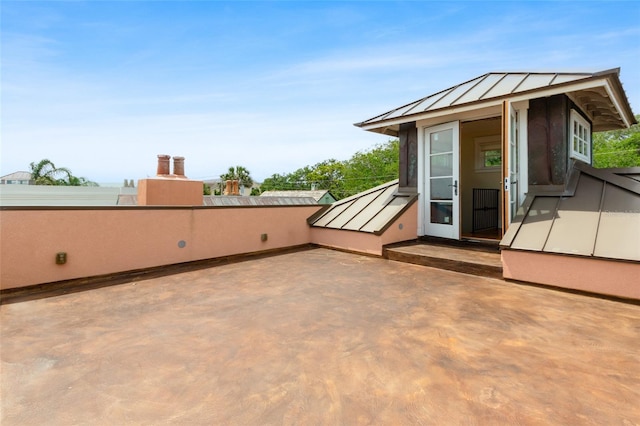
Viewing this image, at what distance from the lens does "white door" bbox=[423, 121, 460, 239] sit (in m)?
5.35

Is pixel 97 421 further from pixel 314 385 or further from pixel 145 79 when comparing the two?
pixel 145 79

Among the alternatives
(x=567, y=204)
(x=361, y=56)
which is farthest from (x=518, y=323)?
(x=361, y=56)

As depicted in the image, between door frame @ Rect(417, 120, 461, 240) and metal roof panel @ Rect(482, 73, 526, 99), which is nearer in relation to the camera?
metal roof panel @ Rect(482, 73, 526, 99)

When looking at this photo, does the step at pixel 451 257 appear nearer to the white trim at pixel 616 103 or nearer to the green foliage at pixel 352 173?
the white trim at pixel 616 103

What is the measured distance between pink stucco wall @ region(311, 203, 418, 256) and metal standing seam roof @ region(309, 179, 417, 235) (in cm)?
10

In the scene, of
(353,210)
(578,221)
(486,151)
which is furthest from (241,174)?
(578,221)

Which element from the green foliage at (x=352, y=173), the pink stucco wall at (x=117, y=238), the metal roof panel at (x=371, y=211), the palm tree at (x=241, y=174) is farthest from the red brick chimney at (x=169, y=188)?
the palm tree at (x=241, y=174)

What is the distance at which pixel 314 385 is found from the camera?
1.69 m

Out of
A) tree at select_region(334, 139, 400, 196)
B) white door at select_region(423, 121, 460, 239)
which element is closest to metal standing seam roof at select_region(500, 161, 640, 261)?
white door at select_region(423, 121, 460, 239)

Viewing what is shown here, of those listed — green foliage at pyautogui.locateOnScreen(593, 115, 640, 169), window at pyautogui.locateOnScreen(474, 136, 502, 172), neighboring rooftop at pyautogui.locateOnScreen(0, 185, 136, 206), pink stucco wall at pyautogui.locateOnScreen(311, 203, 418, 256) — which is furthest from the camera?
green foliage at pyautogui.locateOnScreen(593, 115, 640, 169)

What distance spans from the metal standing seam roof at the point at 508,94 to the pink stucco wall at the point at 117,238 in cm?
344

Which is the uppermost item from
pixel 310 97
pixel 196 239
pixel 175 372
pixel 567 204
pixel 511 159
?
pixel 310 97

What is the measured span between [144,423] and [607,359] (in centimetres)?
286

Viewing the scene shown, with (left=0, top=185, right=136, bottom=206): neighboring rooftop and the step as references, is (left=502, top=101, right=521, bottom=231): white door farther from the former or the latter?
(left=0, top=185, right=136, bottom=206): neighboring rooftop
